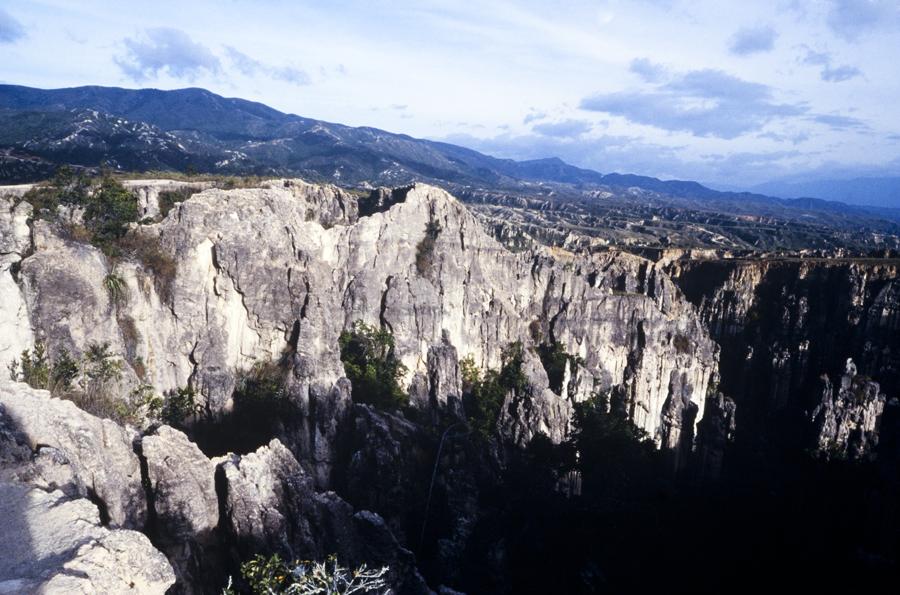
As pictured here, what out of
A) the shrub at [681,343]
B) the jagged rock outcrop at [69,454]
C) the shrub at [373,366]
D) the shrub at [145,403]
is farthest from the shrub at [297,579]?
the shrub at [681,343]

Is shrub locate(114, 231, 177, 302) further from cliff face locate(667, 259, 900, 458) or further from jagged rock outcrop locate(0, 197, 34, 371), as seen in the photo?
cliff face locate(667, 259, 900, 458)

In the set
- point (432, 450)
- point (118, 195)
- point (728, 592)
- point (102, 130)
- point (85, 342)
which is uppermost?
point (102, 130)

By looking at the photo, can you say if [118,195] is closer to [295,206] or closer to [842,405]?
[295,206]

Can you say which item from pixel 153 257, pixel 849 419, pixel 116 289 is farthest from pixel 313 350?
pixel 849 419

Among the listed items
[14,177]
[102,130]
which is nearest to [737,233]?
[14,177]

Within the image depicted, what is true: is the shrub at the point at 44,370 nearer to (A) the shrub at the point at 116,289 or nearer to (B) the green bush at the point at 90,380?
(B) the green bush at the point at 90,380

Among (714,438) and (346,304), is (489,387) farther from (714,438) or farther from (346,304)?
(714,438)
